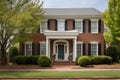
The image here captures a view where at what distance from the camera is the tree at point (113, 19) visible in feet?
121

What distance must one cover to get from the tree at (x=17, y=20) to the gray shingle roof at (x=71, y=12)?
3.75 m

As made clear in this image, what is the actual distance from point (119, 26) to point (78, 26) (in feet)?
27.3

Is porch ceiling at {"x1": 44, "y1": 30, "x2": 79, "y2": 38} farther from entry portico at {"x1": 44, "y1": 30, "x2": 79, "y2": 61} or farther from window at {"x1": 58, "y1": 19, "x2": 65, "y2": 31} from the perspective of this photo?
window at {"x1": 58, "y1": 19, "x2": 65, "y2": 31}

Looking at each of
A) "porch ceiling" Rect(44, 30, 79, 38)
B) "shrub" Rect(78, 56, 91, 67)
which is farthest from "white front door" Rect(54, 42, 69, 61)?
"shrub" Rect(78, 56, 91, 67)

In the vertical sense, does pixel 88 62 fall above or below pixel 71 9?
below

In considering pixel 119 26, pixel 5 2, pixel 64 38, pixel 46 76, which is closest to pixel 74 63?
pixel 64 38

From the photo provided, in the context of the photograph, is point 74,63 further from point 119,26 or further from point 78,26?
point 119,26

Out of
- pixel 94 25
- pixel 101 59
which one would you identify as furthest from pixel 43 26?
pixel 101 59

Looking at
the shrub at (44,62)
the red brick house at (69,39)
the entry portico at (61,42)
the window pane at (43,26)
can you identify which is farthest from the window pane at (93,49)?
the shrub at (44,62)

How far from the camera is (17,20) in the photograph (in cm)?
3609

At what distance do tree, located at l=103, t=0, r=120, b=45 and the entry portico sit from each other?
5.25m

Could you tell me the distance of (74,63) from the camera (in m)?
42.1

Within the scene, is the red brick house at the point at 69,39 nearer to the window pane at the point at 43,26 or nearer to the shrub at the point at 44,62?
the window pane at the point at 43,26

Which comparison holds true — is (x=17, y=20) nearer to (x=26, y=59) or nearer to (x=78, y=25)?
(x=26, y=59)
